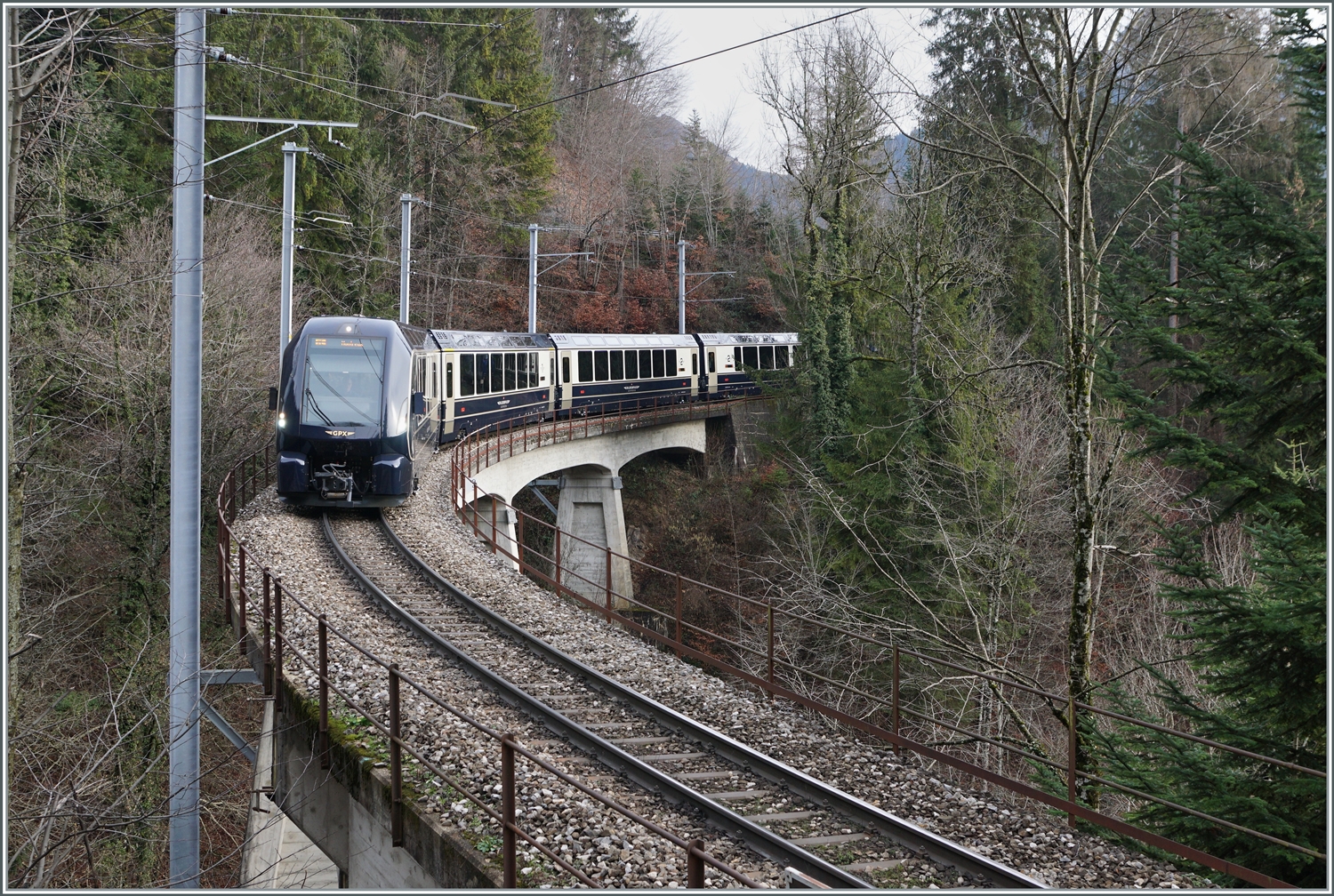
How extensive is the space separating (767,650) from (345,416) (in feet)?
28.5

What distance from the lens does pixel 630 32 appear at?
62.7 meters

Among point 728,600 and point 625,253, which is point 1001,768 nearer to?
point 728,600

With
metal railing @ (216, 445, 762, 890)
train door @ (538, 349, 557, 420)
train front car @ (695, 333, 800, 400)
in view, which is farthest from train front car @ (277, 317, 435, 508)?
train front car @ (695, 333, 800, 400)

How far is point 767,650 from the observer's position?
1991cm

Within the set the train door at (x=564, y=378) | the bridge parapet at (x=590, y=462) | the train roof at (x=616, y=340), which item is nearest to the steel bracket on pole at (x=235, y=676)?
the bridge parapet at (x=590, y=462)

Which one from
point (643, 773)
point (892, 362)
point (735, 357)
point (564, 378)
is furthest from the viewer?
point (735, 357)

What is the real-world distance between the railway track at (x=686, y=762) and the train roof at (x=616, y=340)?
20868 mm

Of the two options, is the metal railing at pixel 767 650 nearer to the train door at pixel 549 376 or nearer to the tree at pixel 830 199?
the train door at pixel 549 376

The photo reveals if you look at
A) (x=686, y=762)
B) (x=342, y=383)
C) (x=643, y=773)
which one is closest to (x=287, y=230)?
(x=342, y=383)

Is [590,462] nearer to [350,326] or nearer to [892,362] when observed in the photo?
[892,362]

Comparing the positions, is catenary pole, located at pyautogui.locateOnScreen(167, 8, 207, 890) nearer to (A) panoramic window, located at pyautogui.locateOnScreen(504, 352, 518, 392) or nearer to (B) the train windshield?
(B) the train windshield

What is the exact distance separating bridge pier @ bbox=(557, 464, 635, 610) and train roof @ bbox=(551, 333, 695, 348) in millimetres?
4200

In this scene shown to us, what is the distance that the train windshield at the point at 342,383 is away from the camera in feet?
54.3

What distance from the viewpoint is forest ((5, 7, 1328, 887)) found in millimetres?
7566
